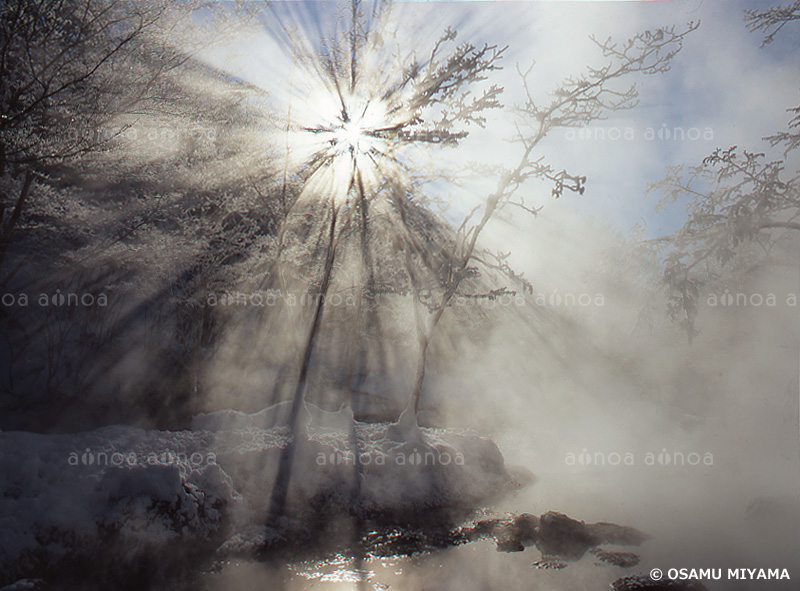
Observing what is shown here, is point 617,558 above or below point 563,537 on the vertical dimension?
below

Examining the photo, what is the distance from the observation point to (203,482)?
6.03 meters

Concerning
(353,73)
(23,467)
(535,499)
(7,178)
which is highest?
(353,73)

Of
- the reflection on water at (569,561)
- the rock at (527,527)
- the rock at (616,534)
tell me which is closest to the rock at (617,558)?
the reflection on water at (569,561)

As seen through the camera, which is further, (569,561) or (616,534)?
(616,534)

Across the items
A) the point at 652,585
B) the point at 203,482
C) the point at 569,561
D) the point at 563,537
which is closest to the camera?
the point at 652,585

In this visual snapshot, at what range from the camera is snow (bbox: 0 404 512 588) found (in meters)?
4.71

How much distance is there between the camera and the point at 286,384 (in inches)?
625

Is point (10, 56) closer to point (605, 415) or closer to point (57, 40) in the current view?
point (57, 40)

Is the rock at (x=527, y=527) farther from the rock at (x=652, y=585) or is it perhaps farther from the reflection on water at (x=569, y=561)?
the rock at (x=652, y=585)

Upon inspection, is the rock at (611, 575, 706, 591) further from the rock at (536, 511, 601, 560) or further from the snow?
the snow

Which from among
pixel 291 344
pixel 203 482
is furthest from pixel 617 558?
pixel 291 344

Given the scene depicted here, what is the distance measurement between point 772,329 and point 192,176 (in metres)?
16.6

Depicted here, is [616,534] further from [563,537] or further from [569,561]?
[569,561]

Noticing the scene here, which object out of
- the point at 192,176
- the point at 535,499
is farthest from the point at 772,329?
the point at 192,176
